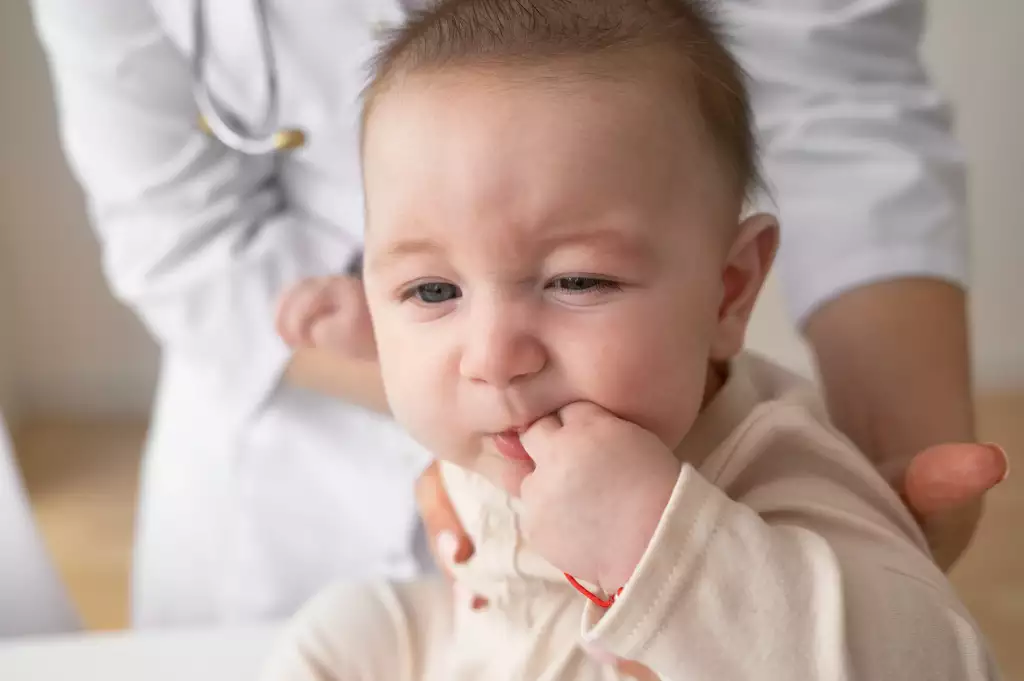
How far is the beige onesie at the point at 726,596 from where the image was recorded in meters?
0.36

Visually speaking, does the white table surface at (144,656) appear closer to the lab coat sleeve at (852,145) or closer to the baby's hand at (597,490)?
the baby's hand at (597,490)

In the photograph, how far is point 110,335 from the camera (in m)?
1.33

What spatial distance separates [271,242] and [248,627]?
298 millimetres

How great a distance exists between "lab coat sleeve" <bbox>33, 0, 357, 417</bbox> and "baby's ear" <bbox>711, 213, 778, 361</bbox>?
1.19 feet

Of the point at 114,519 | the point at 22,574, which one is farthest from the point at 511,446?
the point at 114,519

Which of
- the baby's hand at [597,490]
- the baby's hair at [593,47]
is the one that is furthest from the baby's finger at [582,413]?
the baby's hair at [593,47]

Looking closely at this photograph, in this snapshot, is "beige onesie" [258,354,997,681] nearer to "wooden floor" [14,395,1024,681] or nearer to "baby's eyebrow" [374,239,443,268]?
"baby's eyebrow" [374,239,443,268]

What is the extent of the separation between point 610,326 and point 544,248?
0.14 feet

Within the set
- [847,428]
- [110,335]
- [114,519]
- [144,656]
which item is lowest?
[114,519]

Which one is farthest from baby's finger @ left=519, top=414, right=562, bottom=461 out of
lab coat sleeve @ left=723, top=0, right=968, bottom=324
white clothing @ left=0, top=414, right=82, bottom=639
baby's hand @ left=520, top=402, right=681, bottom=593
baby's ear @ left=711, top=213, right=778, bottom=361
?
white clothing @ left=0, top=414, right=82, bottom=639

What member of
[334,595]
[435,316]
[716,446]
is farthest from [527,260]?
[334,595]

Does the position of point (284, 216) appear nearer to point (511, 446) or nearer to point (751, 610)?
point (511, 446)

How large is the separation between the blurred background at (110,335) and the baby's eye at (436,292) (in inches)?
35.7

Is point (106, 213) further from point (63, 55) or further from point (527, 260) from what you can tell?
point (527, 260)
